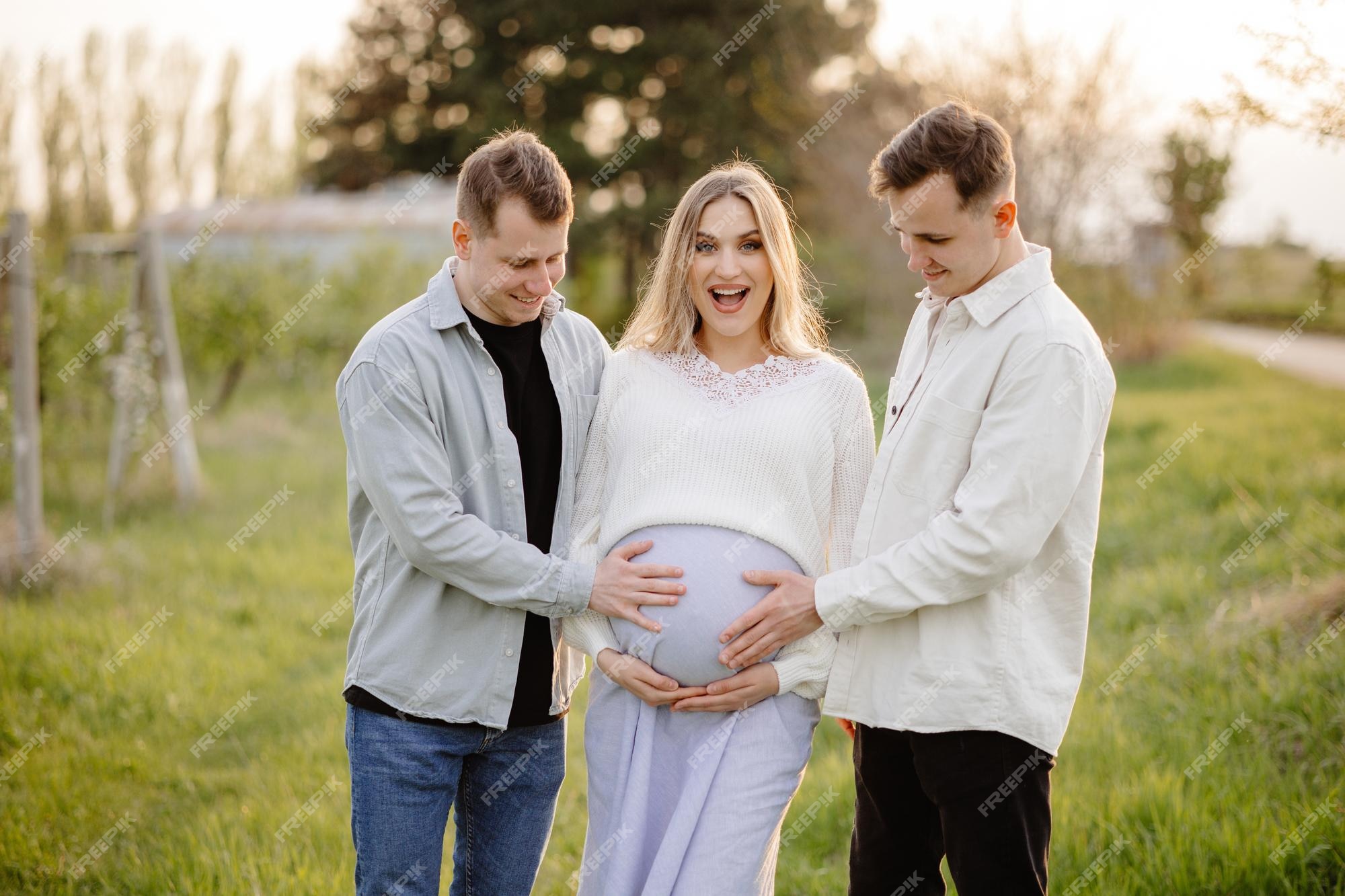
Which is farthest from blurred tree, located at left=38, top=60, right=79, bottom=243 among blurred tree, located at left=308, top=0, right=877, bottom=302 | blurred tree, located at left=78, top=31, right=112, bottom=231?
blurred tree, located at left=308, top=0, right=877, bottom=302

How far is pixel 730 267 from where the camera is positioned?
2.71 metres

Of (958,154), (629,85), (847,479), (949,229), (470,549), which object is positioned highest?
(629,85)

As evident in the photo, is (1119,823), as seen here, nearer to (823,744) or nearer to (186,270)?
(823,744)

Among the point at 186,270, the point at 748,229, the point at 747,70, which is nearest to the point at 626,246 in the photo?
the point at 747,70

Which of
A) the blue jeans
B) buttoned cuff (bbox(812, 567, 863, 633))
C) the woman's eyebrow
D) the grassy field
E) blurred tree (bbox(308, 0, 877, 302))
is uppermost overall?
blurred tree (bbox(308, 0, 877, 302))

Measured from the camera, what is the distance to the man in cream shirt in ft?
7.27

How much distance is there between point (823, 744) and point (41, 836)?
308 cm

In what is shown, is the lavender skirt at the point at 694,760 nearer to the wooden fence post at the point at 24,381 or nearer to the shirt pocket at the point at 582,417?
the shirt pocket at the point at 582,417

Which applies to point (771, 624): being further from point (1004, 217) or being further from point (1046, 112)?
point (1046, 112)

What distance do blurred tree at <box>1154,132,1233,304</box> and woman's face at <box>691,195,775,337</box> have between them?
395 inches

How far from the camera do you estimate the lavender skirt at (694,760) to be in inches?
96.8

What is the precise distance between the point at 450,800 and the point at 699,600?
0.78 m

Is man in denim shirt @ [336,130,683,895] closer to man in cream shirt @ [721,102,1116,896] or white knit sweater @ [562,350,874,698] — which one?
white knit sweater @ [562,350,874,698]

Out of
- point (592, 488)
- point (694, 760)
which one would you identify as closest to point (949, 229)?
point (592, 488)
